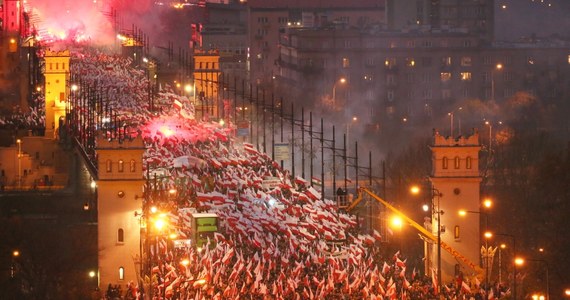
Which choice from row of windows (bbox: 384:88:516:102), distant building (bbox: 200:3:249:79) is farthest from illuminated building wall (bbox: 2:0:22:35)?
row of windows (bbox: 384:88:516:102)

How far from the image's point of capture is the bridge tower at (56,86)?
309 ft

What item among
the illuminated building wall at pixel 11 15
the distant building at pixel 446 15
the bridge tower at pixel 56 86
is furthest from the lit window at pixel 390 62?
the bridge tower at pixel 56 86

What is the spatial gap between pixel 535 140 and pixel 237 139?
54.8ft

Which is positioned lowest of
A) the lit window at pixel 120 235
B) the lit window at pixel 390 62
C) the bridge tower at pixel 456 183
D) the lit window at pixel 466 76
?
the lit window at pixel 120 235

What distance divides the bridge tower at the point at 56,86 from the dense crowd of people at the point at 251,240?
1030 centimetres

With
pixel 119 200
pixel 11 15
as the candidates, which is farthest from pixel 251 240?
pixel 11 15

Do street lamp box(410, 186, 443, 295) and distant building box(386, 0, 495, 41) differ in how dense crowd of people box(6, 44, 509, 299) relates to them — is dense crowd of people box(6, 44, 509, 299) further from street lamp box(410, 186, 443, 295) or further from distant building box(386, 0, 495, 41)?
distant building box(386, 0, 495, 41)

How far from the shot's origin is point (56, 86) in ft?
313

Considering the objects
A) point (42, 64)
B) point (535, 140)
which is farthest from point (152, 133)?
point (42, 64)

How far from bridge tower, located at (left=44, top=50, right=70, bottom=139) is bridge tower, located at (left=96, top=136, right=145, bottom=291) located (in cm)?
2955

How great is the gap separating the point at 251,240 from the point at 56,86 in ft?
115

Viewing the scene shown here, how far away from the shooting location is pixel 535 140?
3770 inches

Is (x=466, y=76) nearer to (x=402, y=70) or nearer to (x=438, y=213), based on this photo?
(x=402, y=70)

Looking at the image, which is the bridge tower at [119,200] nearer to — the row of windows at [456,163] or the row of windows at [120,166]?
the row of windows at [120,166]
